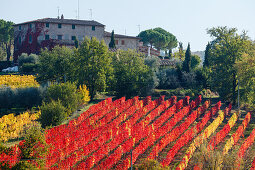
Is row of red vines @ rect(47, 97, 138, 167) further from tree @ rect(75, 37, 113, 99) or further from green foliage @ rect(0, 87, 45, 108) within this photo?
tree @ rect(75, 37, 113, 99)

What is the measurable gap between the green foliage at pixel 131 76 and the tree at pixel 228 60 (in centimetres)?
854

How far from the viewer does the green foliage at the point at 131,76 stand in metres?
47.0

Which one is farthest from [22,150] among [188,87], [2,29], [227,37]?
[2,29]

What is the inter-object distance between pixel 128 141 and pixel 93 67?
22131 mm

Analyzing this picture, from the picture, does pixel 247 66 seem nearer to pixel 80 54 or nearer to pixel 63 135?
pixel 80 54

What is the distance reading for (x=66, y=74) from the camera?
46.8 meters

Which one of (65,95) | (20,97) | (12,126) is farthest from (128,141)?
(20,97)

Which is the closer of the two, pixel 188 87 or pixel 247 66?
pixel 247 66

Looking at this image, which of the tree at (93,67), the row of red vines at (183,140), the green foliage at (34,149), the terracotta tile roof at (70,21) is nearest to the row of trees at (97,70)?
the tree at (93,67)

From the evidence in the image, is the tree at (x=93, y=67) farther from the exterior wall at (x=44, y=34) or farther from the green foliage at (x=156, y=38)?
the green foliage at (x=156, y=38)

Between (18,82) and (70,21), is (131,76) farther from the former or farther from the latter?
(70,21)

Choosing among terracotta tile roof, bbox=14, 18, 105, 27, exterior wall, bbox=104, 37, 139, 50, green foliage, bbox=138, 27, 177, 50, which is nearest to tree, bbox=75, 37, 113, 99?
terracotta tile roof, bbox=14, 18, 105, 27

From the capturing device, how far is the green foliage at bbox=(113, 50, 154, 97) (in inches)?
1849

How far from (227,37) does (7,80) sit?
30.0m
